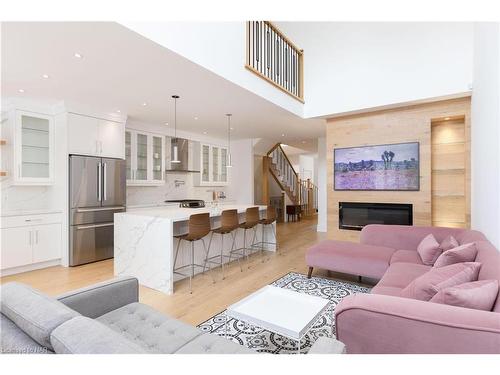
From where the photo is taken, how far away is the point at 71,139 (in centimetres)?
438

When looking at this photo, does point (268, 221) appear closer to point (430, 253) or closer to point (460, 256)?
point (430, 253)

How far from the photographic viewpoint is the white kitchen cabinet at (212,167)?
709cm

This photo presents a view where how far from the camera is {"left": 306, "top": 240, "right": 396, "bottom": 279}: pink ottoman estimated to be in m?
3.10

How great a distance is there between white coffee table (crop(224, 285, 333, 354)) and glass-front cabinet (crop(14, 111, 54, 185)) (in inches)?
159

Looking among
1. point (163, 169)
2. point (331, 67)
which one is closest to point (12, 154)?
point (163, 169)

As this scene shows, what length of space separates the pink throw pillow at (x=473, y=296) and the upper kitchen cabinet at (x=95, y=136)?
5.04 m

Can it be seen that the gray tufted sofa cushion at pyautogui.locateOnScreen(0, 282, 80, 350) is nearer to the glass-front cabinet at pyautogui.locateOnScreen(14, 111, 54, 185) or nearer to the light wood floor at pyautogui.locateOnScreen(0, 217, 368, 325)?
the light wood floor at pyautogui.locateOnScreen(0, 217, 368, 325)

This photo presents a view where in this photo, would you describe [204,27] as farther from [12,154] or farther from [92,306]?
[12,154]

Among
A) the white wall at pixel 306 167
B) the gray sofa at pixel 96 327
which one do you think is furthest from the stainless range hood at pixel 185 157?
the white wall at pixel 306 167

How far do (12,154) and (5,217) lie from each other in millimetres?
973

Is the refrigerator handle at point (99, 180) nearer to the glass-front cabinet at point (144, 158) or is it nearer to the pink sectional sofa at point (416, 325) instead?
the glass-front cabinet at point (144, 158)

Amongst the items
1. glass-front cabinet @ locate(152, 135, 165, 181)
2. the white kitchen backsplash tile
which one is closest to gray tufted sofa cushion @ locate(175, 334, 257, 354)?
the white kitchen backsplash tile
